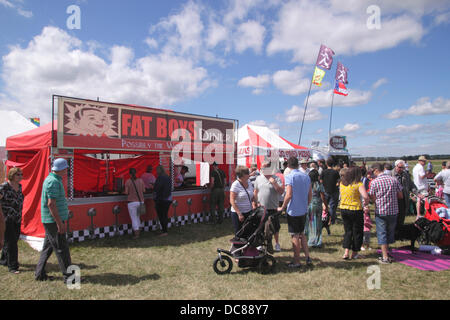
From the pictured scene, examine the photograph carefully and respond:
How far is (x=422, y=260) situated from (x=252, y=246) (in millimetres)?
3020

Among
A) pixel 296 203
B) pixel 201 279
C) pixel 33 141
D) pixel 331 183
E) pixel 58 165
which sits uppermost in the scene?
pixel 33 141

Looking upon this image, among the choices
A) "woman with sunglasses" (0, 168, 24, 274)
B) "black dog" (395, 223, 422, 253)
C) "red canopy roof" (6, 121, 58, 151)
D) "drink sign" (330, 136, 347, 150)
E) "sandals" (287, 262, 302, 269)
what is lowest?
"sandals" (287, 262, 302, 269)

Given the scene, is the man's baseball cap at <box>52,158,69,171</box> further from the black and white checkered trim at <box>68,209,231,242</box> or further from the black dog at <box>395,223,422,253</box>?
the black dog at <box>395,223,422,253</box>

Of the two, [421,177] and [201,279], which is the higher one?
[421,177]

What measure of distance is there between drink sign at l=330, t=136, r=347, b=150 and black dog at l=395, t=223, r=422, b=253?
1499cm

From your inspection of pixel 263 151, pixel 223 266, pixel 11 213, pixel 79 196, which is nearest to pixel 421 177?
pixel 263 151

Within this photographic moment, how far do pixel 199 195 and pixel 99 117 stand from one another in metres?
3.51

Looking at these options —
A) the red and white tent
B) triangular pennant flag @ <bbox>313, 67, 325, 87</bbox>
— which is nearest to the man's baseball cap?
the red and white tent

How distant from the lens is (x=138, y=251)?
552 centimetres

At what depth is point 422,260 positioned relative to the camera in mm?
4844

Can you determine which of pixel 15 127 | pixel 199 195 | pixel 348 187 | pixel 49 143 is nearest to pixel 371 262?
pixel 348 187

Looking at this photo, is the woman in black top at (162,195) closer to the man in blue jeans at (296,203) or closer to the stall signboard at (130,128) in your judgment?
the stall signboard at (130,128)

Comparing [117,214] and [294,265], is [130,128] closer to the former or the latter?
[117,214]

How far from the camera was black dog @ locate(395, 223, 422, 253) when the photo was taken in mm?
5367
